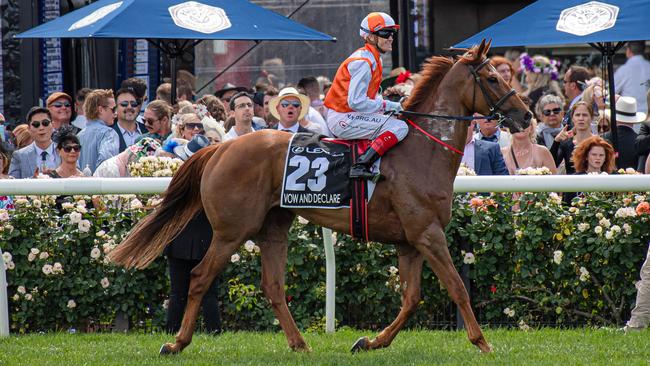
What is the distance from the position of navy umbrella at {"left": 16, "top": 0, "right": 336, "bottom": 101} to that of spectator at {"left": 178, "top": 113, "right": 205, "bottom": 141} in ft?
3.04

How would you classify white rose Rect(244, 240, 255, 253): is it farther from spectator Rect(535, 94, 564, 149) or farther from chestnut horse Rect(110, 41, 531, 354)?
spectator Rect(535, 94, 564, 149)

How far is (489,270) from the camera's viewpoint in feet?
26.7

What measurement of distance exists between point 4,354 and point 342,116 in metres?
2.37

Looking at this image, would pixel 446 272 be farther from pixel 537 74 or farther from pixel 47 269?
pixel 537 74

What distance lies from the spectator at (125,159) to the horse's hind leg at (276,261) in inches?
92.5

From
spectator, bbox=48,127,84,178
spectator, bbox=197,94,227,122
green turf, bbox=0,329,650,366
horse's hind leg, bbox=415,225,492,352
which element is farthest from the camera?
spectator, bbox=197,94,227,122

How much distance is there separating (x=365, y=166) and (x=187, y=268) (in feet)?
5.31

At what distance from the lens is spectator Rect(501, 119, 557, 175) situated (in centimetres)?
995

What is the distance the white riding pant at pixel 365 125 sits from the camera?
22.8ft

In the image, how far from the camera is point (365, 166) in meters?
6.86

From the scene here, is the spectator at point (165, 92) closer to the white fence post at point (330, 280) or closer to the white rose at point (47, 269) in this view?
the white rose at point (47, 269)

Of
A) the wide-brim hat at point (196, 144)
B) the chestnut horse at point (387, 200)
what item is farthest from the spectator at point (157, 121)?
the chestnut horse at point (387, 200)

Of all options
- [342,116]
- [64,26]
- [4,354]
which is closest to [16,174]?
[64,26]

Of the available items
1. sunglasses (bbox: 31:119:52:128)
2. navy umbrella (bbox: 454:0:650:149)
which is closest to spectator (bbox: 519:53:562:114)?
navy umbrella (bbox: 454:0:650:149)
